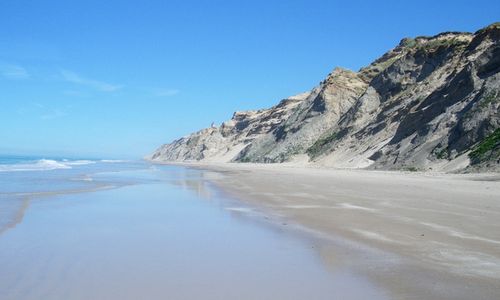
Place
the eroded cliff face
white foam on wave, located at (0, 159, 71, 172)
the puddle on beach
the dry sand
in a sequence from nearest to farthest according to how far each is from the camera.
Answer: the puddle on beach, the dry sand, the eroded cliff face, white foam on wave, located at (0, 159, 71, 172)

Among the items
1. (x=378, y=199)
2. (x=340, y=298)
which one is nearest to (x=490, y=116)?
(x=378, y=199)

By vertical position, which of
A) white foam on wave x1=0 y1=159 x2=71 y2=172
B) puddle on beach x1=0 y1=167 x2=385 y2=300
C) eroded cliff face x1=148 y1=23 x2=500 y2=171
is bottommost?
puddle on beach x1=0 y1=167 x2=385 y2=300

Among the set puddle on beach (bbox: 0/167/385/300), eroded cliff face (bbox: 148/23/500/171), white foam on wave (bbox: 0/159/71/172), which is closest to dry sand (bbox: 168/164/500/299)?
puddle on beach (bbox: 0/167/385/300)

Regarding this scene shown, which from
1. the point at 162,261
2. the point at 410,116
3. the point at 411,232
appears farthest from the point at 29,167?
the point at 411,232

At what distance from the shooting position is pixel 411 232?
877cm

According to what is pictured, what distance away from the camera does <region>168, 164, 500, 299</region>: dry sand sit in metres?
5.38

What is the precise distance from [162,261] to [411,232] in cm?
508

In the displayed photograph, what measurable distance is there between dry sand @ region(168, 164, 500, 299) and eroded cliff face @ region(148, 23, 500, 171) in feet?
26.4

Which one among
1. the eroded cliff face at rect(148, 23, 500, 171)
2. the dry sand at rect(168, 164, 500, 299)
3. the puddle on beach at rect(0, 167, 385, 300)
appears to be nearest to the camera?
the puddle on beach at rect(0, 167, 385, 300)

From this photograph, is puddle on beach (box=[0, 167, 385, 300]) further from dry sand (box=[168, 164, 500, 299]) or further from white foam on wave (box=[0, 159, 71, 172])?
white foam on wave (box=[0, 159, 71, 172])

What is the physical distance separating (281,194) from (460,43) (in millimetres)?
35471

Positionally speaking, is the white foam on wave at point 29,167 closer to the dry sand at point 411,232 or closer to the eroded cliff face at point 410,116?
the eroded cliff face at point 410,116

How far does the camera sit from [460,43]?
44062mm

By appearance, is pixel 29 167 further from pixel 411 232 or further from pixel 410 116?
pixel 411 232
